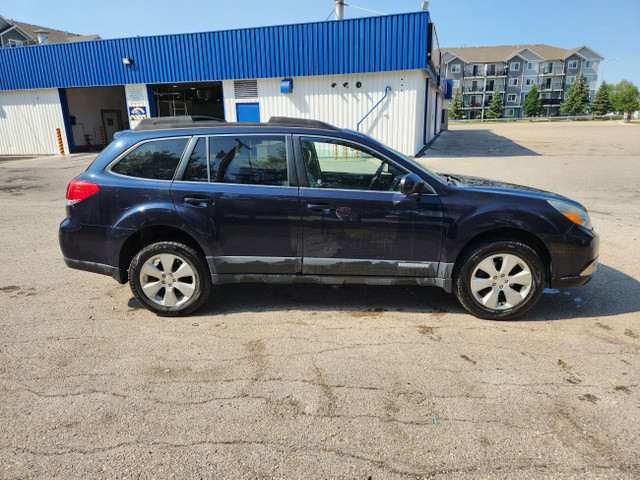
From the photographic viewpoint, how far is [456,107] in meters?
84.0

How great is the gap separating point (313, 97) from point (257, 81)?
2.91 meters

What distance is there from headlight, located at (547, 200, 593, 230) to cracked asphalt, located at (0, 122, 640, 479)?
2.96 ft

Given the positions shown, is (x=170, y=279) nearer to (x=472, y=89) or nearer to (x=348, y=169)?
(x=348, y=169)

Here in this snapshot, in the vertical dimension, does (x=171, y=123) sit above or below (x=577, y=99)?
below

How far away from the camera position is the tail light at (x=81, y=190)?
4.05 m

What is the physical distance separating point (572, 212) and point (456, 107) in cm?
8714

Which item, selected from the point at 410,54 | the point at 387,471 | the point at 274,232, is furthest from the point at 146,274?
the point at 410,54

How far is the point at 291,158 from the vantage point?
4.05 m

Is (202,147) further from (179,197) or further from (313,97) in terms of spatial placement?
(313,97)

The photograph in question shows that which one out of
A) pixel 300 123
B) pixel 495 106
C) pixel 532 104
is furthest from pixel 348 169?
pixel 495 106

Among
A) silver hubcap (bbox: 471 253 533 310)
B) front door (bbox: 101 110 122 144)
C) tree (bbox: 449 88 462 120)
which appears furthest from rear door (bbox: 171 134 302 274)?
tree (bbox: 449 88 462 120)

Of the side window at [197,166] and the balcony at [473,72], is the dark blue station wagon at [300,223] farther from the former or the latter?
the balcony at [473,72]

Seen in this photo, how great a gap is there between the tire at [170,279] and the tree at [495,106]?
294 ft

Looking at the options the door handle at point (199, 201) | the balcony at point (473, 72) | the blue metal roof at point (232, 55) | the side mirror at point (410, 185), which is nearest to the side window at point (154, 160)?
the door handle at point (199, 201)
